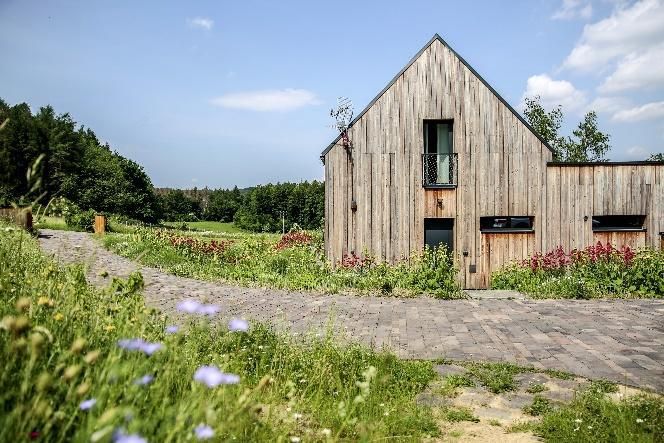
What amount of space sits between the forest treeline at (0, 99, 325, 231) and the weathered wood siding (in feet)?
106

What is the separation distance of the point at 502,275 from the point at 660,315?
4.76 m

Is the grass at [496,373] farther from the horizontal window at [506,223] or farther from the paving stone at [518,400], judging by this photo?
the horizontal window at [506,223]

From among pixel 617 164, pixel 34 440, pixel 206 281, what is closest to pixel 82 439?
pixel 34 440

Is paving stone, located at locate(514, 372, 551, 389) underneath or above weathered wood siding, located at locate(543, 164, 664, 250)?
underneath

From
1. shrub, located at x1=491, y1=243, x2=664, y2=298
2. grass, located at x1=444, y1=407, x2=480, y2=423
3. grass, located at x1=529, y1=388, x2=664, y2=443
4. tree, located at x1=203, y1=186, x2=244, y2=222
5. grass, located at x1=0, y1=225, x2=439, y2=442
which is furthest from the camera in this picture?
tree, located at x1=203, y1=186, x2=244, y2=222

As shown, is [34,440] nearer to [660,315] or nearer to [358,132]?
[660,315]

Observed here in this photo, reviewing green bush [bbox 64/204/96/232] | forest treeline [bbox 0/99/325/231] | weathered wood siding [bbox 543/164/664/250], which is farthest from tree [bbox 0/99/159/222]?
weathered wood siding [bbox 543/164/664/250]

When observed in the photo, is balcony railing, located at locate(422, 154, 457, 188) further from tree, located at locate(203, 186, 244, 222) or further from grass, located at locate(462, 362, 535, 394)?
tree, located at locate(203, 186, 244, 222)

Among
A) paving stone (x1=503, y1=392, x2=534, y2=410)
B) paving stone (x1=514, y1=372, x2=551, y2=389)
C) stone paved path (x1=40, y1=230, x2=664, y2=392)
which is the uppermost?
stone paved path (x1=40, y1=230, x2=664, y2=392)

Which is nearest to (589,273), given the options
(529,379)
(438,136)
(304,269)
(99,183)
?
(438,136)

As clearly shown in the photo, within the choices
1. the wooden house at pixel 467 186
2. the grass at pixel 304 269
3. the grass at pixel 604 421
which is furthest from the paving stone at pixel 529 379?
the wooden house at pixel 467 186

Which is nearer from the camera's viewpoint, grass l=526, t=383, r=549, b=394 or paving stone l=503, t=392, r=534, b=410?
paving stone l=503, t=392, r=534, b=410

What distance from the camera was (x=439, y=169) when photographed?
14.0 metres

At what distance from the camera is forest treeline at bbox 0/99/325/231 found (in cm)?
4094
